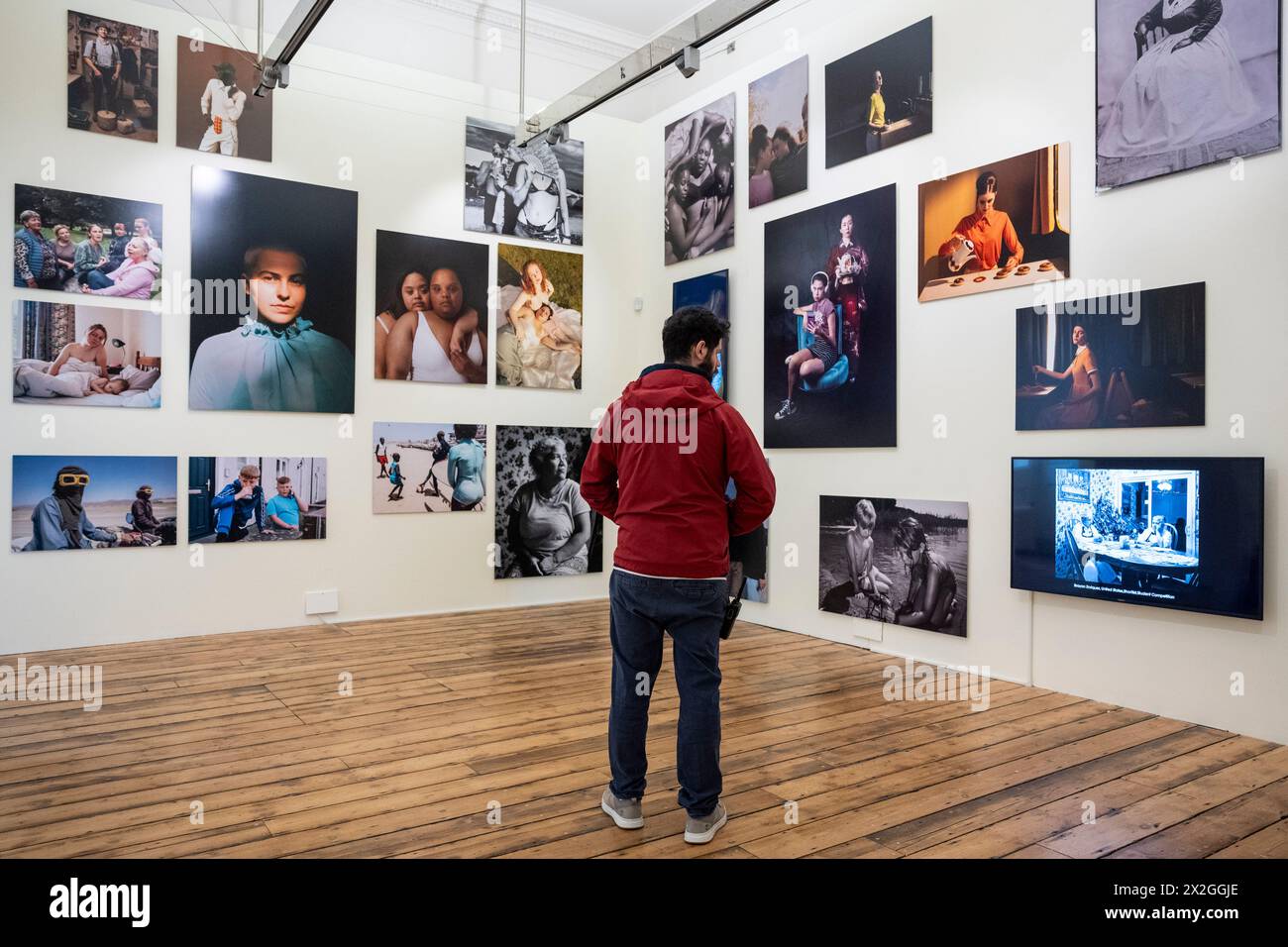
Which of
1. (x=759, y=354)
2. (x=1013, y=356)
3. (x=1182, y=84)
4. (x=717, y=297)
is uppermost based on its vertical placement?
(x=1182, y=84)

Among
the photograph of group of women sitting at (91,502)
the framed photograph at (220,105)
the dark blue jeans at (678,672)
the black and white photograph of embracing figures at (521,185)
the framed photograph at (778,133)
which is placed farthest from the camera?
the black and white photograph of embracing figures at (521,185)

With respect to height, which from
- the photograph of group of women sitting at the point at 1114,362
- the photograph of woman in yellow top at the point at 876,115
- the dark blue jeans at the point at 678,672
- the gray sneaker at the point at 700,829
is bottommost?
the gray sneaker at the point at 700,829

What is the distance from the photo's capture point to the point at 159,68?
24.3 feet

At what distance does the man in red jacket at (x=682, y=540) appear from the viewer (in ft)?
11.3

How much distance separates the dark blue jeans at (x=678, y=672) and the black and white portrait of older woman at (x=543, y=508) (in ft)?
18.0

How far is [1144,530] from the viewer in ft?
17.5

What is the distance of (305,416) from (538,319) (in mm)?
2567

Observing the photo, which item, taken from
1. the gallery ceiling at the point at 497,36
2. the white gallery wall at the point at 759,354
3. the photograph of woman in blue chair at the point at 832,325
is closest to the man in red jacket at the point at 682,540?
the white gallery wall at the point at 759,354

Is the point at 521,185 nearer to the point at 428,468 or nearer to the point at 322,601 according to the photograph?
the point at 428,468

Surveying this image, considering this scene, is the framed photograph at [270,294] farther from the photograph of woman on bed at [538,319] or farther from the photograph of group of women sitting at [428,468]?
the photograph of woman on bed at [538,319]

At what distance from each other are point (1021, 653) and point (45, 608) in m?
7.27

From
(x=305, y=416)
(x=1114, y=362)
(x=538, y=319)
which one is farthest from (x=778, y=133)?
(x=305, y=416)

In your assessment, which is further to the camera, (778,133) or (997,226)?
(778,133)
